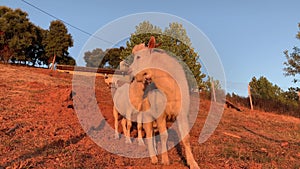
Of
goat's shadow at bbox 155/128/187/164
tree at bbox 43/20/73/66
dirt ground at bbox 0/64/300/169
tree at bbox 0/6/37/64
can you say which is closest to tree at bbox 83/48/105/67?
dirt ground at bbox 0/64/300/169

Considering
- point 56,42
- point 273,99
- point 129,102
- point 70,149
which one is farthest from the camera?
point 56,42

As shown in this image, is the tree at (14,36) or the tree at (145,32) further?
the tree at (14,36)

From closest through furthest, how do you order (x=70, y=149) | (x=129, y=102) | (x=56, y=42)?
1. (x=70, y=149)
2. (x=129, y=102)
3. (x=56, y=42)

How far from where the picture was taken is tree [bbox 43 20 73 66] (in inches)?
1709

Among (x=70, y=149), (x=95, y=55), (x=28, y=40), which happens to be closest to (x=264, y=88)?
(x=28, y=40)

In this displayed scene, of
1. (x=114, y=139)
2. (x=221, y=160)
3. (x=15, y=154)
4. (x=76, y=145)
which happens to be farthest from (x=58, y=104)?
(x=221, y=160)

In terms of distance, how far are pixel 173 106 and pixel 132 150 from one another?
8.07 feet

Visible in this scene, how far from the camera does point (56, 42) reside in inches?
1709

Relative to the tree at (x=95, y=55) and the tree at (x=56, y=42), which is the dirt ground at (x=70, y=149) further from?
the tree at (x=56, y=42)

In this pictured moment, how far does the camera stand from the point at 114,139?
809 cm

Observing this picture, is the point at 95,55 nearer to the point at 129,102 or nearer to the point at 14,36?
the point at 129,102

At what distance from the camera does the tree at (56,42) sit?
142 feet

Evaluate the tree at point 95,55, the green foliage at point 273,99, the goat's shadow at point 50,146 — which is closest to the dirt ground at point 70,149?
the goat's shadow at point 50,146

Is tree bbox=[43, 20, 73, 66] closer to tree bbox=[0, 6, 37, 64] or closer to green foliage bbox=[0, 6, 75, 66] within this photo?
green foliage bbox=[0, 6, 75, 66]
